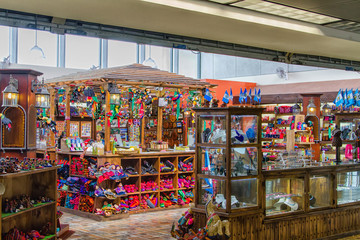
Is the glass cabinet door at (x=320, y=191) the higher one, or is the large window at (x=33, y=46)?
the large window at (x=33, y=46)

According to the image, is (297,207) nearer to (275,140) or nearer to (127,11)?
(127,11)

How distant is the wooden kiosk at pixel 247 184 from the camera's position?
20.2ft

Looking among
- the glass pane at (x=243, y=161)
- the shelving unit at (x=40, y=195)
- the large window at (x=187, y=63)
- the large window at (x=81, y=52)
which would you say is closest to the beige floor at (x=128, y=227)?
the shelving unit at (x=40, y=195)

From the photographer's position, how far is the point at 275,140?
16609 millimetres

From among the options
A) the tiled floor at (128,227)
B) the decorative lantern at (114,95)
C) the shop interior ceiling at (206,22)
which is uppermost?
the shop interior ceiling at (206,22)

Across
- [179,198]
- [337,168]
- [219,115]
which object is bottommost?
[179,198]

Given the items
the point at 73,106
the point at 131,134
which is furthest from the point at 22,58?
the point at 131,134

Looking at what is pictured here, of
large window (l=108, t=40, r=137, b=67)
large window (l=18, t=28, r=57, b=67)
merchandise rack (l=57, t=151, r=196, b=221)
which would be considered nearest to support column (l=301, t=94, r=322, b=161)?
merchandise rack (l=57, t=151, r=196, b=221)

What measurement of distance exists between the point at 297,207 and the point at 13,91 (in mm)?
4435

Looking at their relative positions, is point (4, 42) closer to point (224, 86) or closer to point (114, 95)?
point (114, 95)

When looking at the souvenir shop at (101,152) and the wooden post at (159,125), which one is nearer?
the souvenir shop at (101,152)

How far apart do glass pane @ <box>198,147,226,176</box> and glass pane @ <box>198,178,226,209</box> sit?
0.37 ft

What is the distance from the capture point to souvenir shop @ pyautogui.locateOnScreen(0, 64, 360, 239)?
609cm

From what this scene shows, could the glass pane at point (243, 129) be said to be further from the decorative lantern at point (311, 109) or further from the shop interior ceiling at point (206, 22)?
the decorative lantern at point (311, 109)
